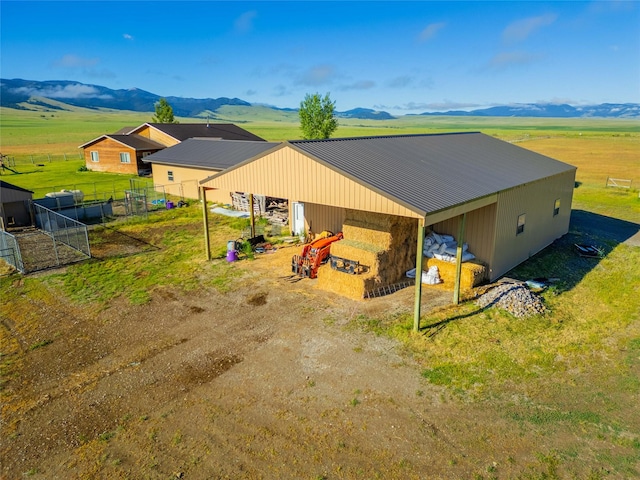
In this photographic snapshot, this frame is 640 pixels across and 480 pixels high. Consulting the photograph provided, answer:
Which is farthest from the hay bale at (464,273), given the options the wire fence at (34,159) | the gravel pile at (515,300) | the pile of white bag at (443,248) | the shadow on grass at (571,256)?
the wire fence at (34,159)

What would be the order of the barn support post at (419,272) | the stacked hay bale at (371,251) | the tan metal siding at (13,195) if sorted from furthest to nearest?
the tan metal siding at (13,195), the stacked hay bale at (371,251), the barn support post at (419,272)

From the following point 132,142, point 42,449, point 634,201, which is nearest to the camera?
point 42,449

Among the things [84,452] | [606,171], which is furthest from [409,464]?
[606,171]

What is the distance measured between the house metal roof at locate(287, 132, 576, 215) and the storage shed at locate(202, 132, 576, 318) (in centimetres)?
4

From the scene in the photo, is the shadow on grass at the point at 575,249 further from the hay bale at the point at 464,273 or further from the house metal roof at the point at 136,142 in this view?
the house metal roof at the point at 136,142

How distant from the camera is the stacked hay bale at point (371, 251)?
47.6ft

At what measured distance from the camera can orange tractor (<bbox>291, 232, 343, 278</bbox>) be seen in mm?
16359

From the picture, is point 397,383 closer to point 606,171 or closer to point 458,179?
point 458,179

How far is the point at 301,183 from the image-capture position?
14508 mm

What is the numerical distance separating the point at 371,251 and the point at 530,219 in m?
7.85

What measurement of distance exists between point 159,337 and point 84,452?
4.36 m

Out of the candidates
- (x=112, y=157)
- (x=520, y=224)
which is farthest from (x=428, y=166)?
(x=112, y=157)

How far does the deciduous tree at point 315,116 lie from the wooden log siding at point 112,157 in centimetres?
1969

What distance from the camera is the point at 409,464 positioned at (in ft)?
24.5
